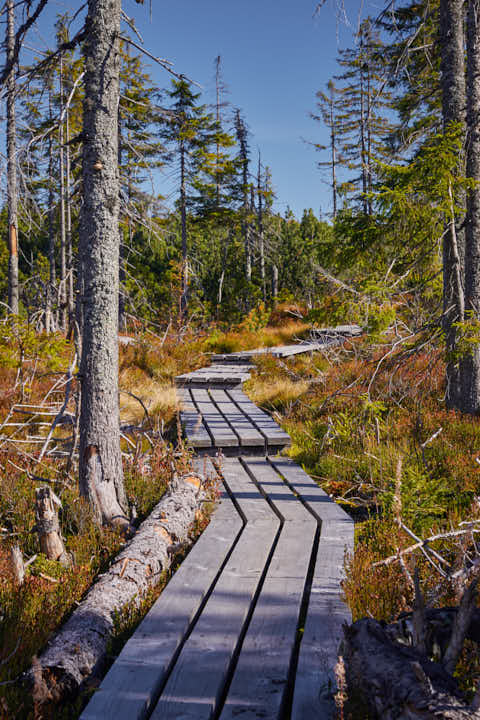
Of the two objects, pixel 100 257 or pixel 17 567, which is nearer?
pixel 17 567

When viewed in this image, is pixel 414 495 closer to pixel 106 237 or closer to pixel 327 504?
pixel 327 504

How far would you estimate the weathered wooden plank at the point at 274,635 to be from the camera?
6.84 ft

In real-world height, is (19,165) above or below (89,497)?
above

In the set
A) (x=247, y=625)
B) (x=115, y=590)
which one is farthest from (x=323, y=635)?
(x=115, y=590)

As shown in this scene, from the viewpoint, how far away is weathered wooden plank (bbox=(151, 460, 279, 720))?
2076mm

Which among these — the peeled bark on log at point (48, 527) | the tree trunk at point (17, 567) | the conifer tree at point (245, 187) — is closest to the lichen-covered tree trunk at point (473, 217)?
the peeled bark on log at point (48, 527)

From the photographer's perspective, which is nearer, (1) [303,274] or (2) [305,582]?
(2) [305,582]

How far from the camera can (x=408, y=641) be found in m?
2.22

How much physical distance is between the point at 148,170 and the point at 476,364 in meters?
4.96

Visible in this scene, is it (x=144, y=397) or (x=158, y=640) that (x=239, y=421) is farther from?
(x=158, y=640)

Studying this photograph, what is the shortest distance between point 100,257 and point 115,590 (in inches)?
98.2

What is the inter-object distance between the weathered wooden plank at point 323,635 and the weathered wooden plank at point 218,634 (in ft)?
1.19

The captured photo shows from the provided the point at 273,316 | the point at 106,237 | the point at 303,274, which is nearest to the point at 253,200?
the point at 303,274

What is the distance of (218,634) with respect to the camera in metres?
2.56
